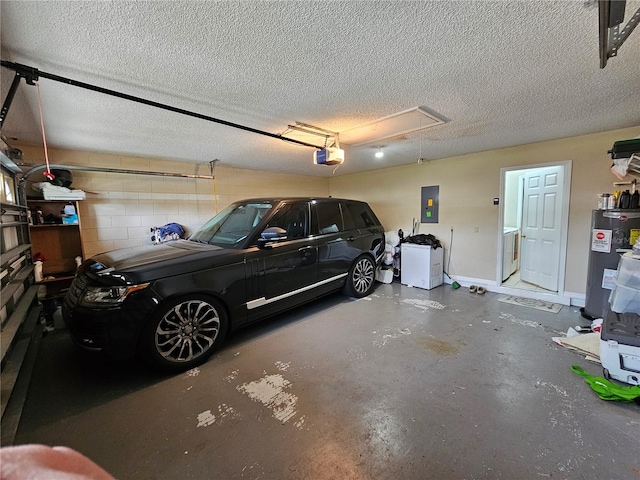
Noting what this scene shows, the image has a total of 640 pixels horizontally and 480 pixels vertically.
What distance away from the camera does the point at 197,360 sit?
2.34 meters

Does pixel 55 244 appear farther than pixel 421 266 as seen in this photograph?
No

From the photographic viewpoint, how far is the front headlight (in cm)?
199

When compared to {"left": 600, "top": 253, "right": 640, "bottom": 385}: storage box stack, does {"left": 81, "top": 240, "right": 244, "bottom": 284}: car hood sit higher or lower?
higher

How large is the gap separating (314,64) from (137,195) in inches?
144

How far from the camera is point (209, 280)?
238cm

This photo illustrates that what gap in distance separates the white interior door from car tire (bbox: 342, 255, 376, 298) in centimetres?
257

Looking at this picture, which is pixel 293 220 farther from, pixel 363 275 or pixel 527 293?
pixel 527 293

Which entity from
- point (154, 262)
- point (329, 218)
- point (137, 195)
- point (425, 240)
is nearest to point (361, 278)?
point (329, 218)

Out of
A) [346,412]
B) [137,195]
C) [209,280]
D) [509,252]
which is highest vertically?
[137,195]

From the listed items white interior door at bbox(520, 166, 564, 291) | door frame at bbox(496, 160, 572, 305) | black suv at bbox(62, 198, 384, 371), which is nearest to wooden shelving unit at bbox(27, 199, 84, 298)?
black suv at bbox(62, 198, 384, 371)

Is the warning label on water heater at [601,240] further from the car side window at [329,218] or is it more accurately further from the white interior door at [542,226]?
the car side window at [329,218]

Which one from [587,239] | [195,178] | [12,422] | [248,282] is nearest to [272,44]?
[248,282]

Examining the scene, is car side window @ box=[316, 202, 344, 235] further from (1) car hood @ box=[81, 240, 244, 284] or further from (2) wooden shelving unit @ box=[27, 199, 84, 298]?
(2) wooden shelving unit @ box=[27, 199, 84, 298]

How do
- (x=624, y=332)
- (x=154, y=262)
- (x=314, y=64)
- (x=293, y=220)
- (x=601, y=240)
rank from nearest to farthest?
1. (x=314, y=64)
2. (x=624, y=332)
3. (x=154, y=262)
4. (x=601, y=240)
5. (x=293, y=220)
